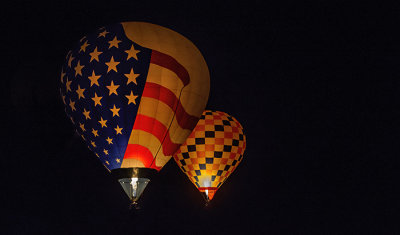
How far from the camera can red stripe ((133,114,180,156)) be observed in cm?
623

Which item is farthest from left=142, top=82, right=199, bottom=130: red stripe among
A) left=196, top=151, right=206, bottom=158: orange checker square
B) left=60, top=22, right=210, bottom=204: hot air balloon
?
left=196, top=151, right=206, bottom=158: orange checker square

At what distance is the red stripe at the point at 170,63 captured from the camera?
6.15 metres

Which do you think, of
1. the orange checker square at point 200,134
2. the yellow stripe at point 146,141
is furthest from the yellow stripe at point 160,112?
the orange checker square at point 200,134

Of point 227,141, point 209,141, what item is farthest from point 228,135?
point 209,141

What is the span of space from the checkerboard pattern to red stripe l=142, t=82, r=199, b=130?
70.7 inches

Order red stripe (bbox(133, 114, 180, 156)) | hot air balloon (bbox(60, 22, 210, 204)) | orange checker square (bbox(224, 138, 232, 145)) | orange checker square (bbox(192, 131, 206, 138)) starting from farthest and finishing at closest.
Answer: orange checker square (bbox(224, 138, 232, 145)) → orange checker square (bbox(192, 131, 206, 138)) → red stripe (bbox(133, 114, 180, 156)) → hot air balloon (bbox(60, 22, 210, 204))

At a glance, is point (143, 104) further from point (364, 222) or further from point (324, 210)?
point (364, 222)

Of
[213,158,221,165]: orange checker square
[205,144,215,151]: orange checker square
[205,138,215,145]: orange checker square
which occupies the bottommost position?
[213,158,221,165]: orange checker square

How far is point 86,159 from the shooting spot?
11.8m

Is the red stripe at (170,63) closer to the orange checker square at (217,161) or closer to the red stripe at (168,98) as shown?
A: the red stripe at (168,98)

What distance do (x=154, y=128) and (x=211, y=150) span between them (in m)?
2.36

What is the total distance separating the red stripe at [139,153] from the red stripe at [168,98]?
0.65 m

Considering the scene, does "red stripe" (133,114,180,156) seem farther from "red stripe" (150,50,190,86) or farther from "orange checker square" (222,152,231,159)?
"orange checker square" (222,152,231,159)

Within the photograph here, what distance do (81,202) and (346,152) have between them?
8318 millimetres
